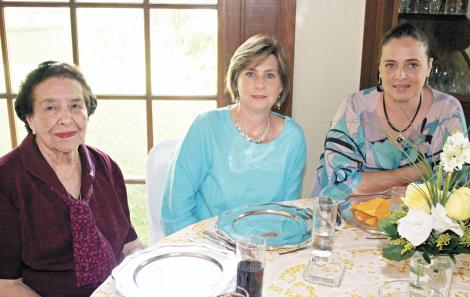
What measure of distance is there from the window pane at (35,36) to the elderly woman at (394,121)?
4.62 feet

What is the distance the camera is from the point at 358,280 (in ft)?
3.91

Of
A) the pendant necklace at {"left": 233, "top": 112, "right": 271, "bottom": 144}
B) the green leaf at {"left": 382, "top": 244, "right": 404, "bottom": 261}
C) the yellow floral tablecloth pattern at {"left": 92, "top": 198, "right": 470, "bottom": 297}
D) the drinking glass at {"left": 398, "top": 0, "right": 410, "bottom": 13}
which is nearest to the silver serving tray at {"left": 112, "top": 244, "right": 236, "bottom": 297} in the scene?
the yellow floral tablecloth pattern at {"left": 92, "top": 198, "right": 470, "bottom": 297}

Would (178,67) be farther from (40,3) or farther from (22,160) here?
(22,160)

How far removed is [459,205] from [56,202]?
1.12 m

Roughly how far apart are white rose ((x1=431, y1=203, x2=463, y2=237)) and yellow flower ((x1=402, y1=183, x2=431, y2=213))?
0.14 ft

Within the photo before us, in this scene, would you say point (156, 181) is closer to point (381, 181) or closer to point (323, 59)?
point (381, 181)

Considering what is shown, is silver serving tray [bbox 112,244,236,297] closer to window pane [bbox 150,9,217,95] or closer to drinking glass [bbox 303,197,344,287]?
drinking glass [bbox 303,197,344,287]

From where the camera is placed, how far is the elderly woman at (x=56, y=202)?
57.6 inches

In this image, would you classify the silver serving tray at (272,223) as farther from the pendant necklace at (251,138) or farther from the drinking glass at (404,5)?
the drinking glass at (404,5)

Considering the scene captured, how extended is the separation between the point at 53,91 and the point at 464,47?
84.0 inches

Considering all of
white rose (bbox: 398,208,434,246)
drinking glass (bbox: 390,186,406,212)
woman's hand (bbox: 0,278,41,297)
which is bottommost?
woman's hand (bbox: 0,278,41,297)

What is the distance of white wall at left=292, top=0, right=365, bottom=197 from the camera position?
94.4 inches

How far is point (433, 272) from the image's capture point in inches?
42.2

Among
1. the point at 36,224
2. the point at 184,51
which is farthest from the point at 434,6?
the point at 36,224
